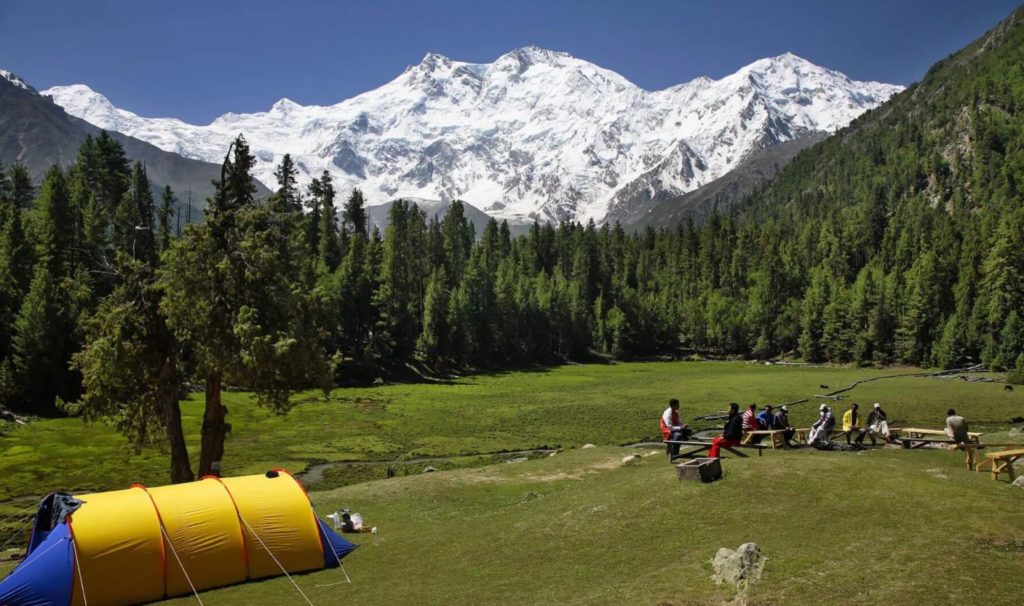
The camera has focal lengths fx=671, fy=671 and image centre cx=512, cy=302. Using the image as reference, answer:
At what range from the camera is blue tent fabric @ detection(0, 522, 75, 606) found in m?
17.4

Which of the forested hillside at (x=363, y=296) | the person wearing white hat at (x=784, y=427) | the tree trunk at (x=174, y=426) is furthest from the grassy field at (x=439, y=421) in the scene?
the person wearing white hat at (x=784, y=427)

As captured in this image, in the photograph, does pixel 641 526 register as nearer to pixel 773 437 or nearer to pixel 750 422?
pixel 773 437

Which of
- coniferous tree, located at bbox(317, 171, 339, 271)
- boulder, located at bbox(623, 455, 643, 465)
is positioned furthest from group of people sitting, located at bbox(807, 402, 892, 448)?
coniferous tree, located at bbox(317, 171, 339, 271)

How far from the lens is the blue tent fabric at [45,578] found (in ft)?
57.0

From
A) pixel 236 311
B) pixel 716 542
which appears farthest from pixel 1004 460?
pixel 236 311

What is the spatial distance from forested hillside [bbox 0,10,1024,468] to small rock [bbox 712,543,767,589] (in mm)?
21100

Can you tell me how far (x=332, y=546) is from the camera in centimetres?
2150

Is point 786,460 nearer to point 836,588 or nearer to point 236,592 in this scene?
point 836,588

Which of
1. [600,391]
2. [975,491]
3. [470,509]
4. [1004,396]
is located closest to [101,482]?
[470,509]

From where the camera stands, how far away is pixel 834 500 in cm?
1886

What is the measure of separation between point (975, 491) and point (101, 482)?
41803 millimetres

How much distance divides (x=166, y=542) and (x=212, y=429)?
1255 cm

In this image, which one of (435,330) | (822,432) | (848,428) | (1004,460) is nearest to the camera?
(1004,460)

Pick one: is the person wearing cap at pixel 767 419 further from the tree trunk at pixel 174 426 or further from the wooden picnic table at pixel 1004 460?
the tree trunk at pixel 174 426
